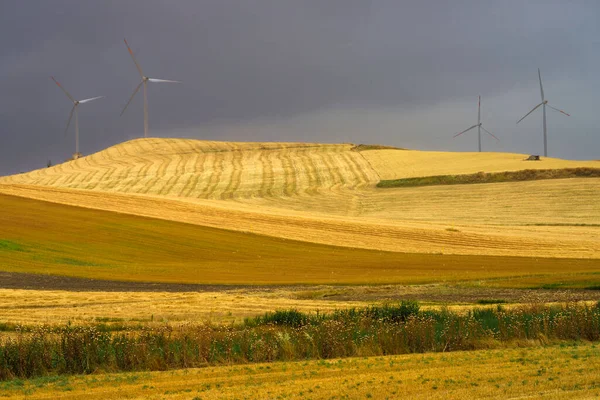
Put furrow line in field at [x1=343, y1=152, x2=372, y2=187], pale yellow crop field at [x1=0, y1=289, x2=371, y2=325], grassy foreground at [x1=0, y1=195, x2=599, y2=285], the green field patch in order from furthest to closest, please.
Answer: furrow line in field at [x1=343, y1=152, x2=372, y2=187] → the green field patch → grassy foreground at [x1=0, y1=195, x2=599, y2=285] → pale yellow crop field at [x1=0, y1=289, x2=371, y2=325]

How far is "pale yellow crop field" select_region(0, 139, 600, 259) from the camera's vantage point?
57.0 metres

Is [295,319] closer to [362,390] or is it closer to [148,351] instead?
[148,351]

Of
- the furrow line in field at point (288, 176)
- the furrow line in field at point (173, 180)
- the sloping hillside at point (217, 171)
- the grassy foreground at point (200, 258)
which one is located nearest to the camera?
the grassy foreground at point (200, 258)

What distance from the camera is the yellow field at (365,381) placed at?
45.1 feet

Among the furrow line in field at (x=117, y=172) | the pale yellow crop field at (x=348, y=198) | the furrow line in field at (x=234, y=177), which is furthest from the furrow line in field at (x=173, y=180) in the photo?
the furrow line in field at (x=234, y=177)

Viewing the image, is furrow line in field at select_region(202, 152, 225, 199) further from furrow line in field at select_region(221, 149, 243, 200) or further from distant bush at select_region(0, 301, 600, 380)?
distant bush at select_region(0, 301, 600, 380)

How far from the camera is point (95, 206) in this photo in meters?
66.4

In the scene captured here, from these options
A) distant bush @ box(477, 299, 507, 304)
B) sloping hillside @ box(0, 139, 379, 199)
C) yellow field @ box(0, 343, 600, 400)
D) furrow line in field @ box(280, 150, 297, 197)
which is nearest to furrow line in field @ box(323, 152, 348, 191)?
sloping hillside @ box(0, 139, 379, 199)

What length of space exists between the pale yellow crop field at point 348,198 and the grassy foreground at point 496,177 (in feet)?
7.42

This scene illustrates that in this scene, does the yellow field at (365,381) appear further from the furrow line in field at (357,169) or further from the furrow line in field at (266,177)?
the furrow line in field at (357,169)

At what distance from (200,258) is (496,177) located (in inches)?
1803

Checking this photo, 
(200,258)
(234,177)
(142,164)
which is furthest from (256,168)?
(200,258)

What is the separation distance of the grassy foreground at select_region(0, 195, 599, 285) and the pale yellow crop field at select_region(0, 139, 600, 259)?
3.82 metres

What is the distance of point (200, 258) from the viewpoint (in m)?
48.3
